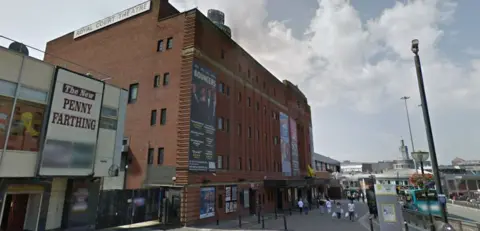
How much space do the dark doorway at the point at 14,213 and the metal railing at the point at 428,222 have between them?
22147 millimetres

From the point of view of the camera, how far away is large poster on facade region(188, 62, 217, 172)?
80.3ft

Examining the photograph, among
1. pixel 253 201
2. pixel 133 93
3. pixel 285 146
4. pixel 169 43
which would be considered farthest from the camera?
pixel 285 146

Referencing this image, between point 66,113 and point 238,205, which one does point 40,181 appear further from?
point 238,205

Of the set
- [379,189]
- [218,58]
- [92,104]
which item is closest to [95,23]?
[218,58]

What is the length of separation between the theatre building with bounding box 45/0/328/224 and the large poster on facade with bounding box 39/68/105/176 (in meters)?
7.47

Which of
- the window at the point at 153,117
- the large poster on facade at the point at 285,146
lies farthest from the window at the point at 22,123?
the large poster on facade at the point at 285,146

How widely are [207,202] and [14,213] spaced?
1362 cm

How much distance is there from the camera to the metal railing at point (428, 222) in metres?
12.9

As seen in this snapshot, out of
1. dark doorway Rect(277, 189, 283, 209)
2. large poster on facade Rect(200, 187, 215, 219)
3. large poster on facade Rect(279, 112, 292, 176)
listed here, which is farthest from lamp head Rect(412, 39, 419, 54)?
large poster on facade Rect(279, 112, 292, 176)

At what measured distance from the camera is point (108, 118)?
19266 mm

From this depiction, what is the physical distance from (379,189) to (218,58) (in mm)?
20077

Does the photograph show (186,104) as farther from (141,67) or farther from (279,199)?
(279,199)

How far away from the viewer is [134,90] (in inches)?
1133

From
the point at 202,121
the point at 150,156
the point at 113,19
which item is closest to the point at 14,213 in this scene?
the point at 150,156
